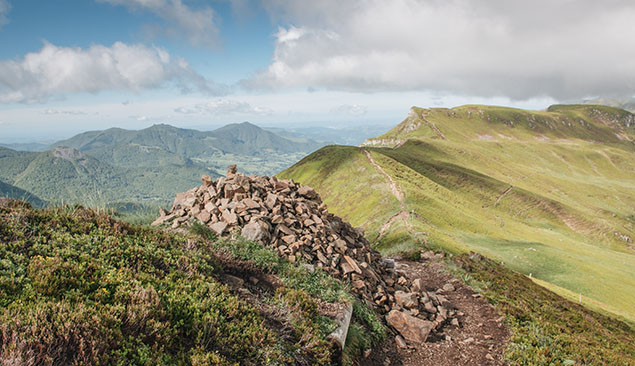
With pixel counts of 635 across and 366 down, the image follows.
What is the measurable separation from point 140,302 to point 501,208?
96.0 m

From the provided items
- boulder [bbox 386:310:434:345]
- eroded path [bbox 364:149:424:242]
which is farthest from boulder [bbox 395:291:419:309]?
eroded path [bbox 364:149:424:242]

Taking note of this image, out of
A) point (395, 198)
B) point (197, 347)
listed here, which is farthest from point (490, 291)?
point (395, 198)

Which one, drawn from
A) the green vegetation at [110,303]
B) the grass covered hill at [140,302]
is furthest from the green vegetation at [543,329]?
the green vegetation at [110,303]

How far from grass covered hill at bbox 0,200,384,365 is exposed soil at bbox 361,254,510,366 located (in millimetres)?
1005

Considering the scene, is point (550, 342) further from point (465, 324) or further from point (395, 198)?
point (395, 198)

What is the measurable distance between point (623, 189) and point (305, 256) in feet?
590

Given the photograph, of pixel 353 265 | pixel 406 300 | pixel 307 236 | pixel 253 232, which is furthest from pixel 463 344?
pixel 253 232

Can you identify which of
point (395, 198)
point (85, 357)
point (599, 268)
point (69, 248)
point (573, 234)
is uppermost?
point (69, 248)

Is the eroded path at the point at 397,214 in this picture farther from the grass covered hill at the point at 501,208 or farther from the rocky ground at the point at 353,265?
the rocky ground at the point at 353,265

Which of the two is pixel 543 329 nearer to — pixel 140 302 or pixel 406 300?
pixel 406 300

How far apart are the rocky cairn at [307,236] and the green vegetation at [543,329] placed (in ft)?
9.17

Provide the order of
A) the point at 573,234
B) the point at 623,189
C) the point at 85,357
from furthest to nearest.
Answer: the point at 623,189 → the point at 573,234 → the point at 85,357

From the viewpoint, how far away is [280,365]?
6.39 metres

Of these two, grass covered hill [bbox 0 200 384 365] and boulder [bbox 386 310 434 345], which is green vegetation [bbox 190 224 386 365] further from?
boulder [bbox 386 310 434 345]
